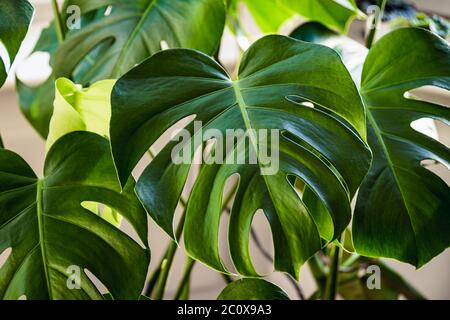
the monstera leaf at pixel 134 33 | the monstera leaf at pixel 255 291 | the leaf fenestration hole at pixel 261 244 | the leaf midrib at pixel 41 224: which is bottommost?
the monstera leaf at pixel 255 291

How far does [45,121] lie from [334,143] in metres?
0.48

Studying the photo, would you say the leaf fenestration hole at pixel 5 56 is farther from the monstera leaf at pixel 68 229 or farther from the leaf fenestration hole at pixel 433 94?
the leaf fenestration hole at pixel 433 94

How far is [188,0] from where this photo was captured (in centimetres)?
78

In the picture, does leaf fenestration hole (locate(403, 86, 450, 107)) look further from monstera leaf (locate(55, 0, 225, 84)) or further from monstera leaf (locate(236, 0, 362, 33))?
monstera leaf (locate(55, 0, 225, 84))

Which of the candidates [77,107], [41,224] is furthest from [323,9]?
[41,224]

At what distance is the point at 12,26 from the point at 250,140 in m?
0.25

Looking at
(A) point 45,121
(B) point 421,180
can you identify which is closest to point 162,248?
(A) point 45,121

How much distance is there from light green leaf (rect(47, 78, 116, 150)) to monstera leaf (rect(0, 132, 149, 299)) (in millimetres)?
39

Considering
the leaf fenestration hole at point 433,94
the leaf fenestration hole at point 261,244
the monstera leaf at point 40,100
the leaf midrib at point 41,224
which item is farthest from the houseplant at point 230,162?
the leaf fenestration hole at point 261,244

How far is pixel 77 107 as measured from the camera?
73 cm

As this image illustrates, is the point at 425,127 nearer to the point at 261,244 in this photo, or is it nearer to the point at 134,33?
the point at 134,33

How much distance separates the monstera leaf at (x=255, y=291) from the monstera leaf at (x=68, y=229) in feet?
0.36

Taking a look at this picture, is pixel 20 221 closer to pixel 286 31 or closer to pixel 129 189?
pixel 129 189

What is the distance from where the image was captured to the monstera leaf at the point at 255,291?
691 millimetres
